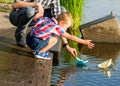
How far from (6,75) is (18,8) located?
141cm

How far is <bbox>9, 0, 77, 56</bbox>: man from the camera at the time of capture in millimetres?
5746

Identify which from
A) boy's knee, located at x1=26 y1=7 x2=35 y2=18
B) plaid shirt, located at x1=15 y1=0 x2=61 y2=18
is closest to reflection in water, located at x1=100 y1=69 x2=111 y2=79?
plaid shirt, located at x1=15 y1=0 x2=61 y2=18

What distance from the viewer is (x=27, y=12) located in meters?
5.77

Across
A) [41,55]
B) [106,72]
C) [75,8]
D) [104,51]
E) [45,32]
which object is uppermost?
[75,8]

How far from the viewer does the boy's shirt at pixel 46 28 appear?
18.2 feet

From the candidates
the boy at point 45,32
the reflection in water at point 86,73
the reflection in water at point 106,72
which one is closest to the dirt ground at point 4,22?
the reflection in water at point 86,73

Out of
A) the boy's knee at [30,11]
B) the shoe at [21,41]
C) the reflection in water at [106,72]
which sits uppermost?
the boy's knee at [30,11]

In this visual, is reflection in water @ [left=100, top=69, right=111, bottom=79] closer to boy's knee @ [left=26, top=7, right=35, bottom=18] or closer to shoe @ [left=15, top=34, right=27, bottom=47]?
shoe @ [left=15, top=34, right=27, bottom=47]

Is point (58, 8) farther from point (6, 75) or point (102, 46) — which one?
point (102, 46)

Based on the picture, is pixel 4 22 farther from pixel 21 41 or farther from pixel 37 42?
pixel 37 42

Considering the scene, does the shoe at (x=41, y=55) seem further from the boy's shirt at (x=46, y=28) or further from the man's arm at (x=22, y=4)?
the man's arm at (x=22, y=4)

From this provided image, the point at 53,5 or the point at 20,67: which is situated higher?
the point at 53,5

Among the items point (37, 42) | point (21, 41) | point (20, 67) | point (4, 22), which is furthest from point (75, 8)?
point (20, 67)

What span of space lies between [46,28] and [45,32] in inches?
2.1
